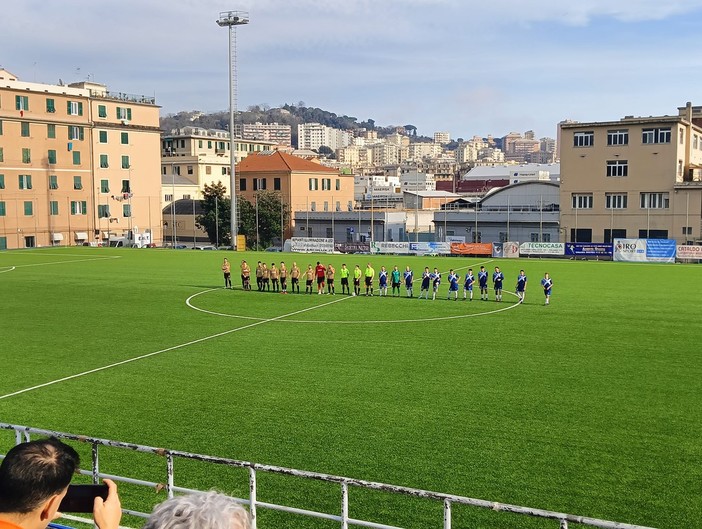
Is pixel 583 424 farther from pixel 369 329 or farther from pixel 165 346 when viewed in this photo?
pixel 165 346

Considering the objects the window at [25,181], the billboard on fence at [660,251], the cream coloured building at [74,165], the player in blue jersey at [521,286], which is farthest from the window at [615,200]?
the window at [25,181]

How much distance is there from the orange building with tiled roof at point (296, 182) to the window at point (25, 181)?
24.3 meters

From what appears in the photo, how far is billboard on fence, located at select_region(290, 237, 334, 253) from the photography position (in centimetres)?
6353

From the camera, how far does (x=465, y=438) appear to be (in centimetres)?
1298

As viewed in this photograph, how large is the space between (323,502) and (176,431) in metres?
4.21

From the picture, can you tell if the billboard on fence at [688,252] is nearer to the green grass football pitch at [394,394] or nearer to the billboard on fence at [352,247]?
the green grass football pitch at [394,394]

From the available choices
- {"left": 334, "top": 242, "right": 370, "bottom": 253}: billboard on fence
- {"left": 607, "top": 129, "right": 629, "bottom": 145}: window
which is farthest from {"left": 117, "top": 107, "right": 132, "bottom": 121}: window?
{"left": 607, "top": 129, "right": 629, "bottom": 145}: window

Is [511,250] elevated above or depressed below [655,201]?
below

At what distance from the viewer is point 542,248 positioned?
187 ft

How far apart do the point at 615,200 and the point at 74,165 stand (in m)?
53.4

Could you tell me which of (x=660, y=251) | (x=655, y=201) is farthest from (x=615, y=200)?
(x=660, y=251)

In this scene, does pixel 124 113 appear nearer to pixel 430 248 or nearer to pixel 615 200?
pixel 430 248

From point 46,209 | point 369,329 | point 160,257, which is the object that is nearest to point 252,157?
point 46,209

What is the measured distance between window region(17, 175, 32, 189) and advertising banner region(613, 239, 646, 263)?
179ft
